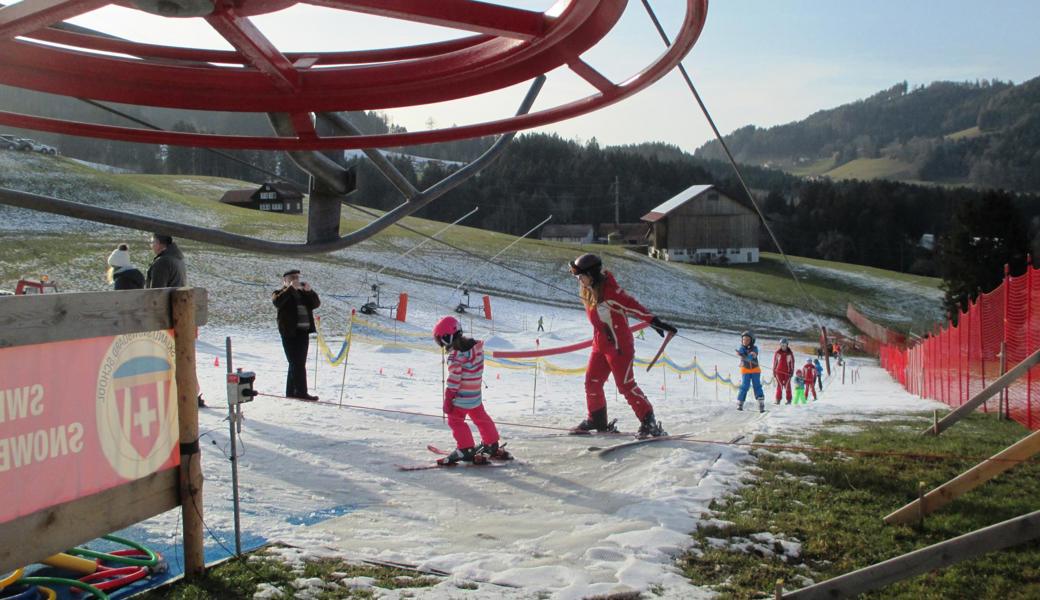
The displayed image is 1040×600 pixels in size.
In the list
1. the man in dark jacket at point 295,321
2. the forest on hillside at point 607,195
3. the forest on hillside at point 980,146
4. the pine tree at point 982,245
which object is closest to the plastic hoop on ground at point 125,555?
the man in dark jacket at point 295,321

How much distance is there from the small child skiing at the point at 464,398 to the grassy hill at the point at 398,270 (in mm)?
18979

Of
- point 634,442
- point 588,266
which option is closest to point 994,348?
point 588,266

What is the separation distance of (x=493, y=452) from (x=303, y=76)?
4011 millimetres


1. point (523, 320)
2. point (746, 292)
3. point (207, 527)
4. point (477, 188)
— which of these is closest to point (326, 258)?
point (523, 320)

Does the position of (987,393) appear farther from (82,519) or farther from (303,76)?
(82,519)

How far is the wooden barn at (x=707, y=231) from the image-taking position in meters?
68.6

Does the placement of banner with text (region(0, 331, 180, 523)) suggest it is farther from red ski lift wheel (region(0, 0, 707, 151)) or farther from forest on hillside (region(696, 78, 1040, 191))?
forest on hillside (region(696, 78, 1040, 191))

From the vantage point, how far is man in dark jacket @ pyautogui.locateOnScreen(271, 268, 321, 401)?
10.6 m

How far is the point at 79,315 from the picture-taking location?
398 centimetres

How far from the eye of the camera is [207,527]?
17.0 feet

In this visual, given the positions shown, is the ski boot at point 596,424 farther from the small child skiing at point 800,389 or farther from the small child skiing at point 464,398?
the small child skiing at point 800,389

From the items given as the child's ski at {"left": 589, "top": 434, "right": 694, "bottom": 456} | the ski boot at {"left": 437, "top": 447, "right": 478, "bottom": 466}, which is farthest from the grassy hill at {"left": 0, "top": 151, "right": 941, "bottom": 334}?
the ski boot at {"left": 437, "top": 447, "right": 478, "bottom": 466}

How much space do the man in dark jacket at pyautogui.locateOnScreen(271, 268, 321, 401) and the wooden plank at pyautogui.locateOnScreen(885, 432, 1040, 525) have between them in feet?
24.6

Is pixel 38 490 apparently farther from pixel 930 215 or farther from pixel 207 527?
pixel 930 215
